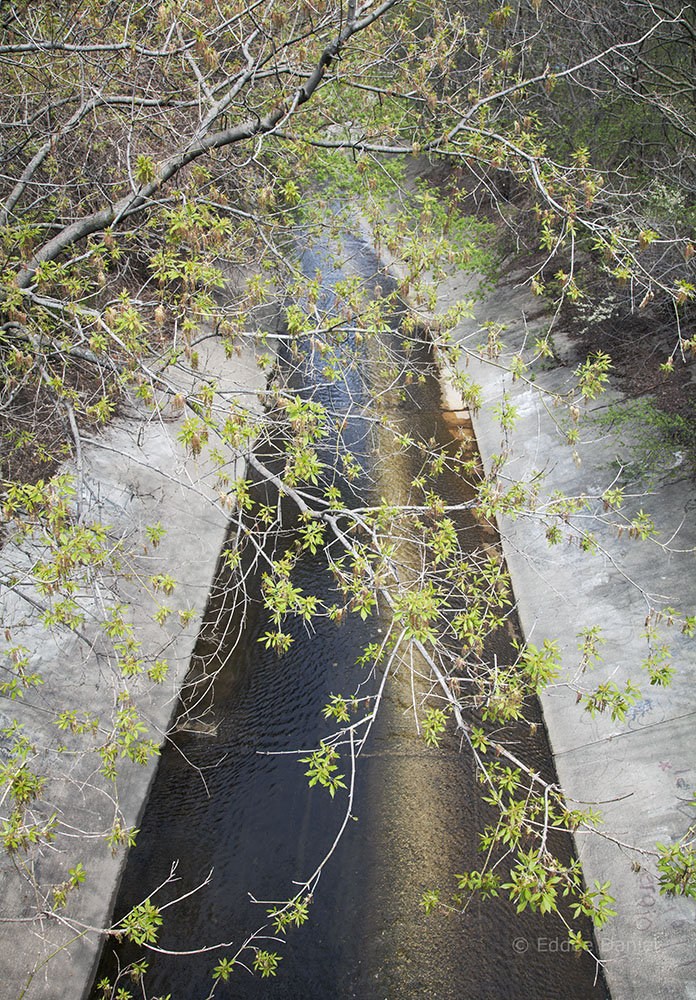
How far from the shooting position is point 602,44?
43.3 ft

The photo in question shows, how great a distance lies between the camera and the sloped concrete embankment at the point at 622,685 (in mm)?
6301

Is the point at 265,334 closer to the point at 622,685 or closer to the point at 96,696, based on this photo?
the point at 96,696

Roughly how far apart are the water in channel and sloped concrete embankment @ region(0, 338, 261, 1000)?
1.18 ft

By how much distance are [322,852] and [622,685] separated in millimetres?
3910

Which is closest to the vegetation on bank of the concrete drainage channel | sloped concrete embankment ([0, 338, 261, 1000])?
sloped concrete embankment ([0, 338, 261, 1000])

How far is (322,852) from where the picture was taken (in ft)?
23.9

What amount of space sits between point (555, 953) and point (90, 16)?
10.3m

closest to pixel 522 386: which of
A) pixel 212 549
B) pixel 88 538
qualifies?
pixel 212 549

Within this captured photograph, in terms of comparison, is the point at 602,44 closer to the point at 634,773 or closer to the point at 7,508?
the point at 634,773

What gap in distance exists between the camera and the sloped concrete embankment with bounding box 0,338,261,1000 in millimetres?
6168

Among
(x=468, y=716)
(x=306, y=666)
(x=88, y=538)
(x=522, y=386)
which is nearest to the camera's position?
(x=88, y=538)

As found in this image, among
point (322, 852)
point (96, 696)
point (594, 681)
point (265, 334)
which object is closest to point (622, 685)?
point (594, 681)

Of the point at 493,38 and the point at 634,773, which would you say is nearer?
the point at 634,773

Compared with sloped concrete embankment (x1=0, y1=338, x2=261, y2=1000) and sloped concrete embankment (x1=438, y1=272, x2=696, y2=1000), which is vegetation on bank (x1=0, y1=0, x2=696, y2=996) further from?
sloped concrete embankment (x1=438, y1=272, x2=696, y2=1000)
